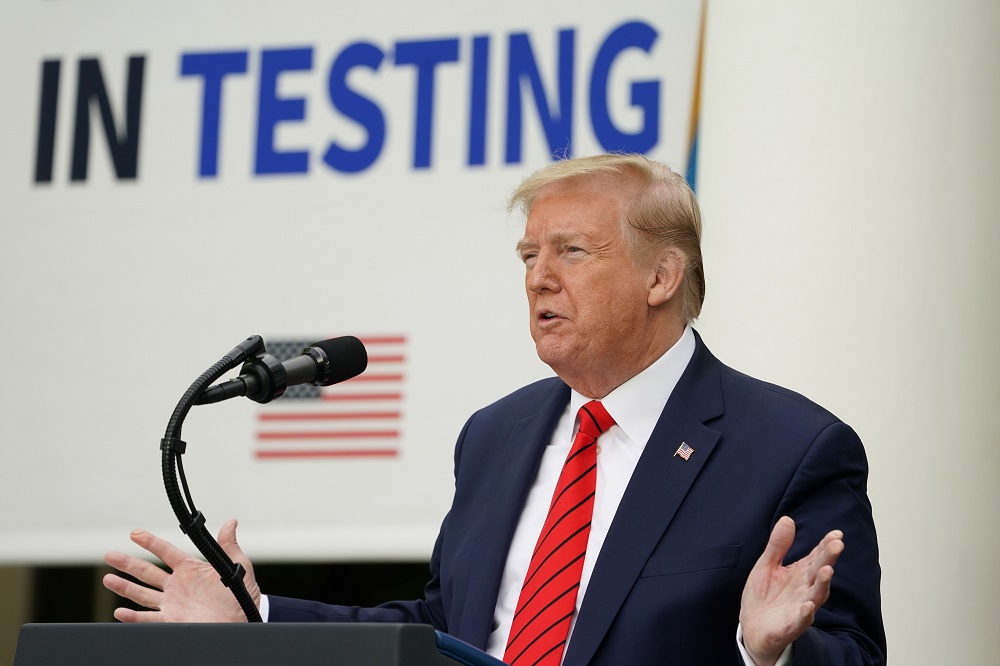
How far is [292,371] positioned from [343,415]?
122 inches

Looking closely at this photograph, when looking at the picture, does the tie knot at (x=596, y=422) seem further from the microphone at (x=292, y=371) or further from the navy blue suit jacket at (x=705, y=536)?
the microphone at (x=292, y=371)

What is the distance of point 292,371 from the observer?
74.5 inches

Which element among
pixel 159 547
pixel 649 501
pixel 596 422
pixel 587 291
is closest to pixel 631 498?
pixel 649 501

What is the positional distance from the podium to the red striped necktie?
786 millimetres

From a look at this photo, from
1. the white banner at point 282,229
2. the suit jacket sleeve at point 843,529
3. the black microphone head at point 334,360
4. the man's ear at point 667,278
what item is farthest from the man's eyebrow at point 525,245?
the white banner at point 282,229

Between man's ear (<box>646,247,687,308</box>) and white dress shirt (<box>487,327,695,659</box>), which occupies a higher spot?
man's ear (<box>646,247,687,308</box>)

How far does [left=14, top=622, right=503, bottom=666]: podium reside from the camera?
141cm

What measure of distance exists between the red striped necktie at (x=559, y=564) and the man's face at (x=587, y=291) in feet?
0.46

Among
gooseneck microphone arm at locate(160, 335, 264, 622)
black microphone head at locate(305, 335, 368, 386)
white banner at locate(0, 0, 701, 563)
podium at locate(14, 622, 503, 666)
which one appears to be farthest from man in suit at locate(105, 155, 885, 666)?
white banner at locate(0, 0, 701, 563)

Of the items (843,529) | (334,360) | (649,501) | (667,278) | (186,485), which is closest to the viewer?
(186,485)

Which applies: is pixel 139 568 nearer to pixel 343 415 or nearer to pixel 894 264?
pixel 894 264

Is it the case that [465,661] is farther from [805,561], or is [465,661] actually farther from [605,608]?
[605,608]

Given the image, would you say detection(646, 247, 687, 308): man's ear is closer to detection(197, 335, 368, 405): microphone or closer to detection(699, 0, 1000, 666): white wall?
detection(699, 0, 1000, 666): white wall

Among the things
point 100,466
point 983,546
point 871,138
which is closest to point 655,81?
point 871,138
